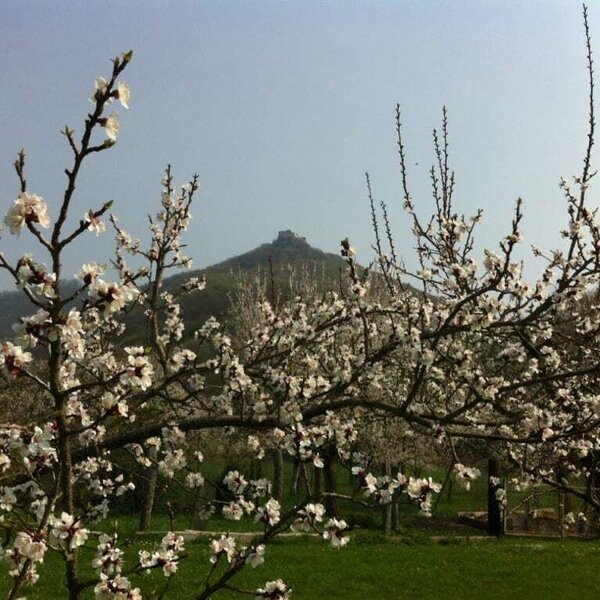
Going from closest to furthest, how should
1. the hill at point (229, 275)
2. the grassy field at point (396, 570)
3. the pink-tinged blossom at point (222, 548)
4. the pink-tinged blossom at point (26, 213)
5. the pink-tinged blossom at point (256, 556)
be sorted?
the pink-tinged blossom at point (26, 213) < the pink-tinged blossom at point (256, 556) < the pink-tinged blossom at point (222, 548) < the grassy field at point (396, 570) < the hill at point (229, 275)

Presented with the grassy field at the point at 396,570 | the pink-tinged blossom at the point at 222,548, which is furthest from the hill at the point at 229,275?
the pink-tinged blossom at the point at 222,548

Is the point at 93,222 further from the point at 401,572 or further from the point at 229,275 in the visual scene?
the point at 229,275

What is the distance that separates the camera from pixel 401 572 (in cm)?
1225

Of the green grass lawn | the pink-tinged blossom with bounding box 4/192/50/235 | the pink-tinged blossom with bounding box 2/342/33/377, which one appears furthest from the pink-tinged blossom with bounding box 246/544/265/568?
the green grass lawn

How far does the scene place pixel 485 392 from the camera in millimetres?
6152

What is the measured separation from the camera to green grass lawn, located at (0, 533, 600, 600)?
10.8m

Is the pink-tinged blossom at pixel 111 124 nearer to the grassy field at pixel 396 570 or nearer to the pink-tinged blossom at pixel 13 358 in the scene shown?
the pink-tinged blossom at pixel 13 358

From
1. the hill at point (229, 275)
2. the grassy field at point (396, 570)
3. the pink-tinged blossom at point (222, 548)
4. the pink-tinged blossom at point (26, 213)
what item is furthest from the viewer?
the hill at point (229, 275)

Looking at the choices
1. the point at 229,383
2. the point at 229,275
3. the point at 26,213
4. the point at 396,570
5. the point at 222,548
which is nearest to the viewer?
the point at 26,213

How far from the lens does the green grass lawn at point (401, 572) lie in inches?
423

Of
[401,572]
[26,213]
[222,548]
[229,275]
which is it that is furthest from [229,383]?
[229,275]

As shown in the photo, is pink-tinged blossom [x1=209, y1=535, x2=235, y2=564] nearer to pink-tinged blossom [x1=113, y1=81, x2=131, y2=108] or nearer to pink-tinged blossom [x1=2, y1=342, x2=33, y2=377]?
pink-tinged blossom [x1=2, y1=342, x2=33, y2=377]

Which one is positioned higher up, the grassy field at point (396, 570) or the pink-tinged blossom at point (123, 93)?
the pink-tinged blossom at point (123, 93)

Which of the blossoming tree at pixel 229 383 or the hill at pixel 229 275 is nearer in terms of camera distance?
the blossoming tree at pixel 229 383
